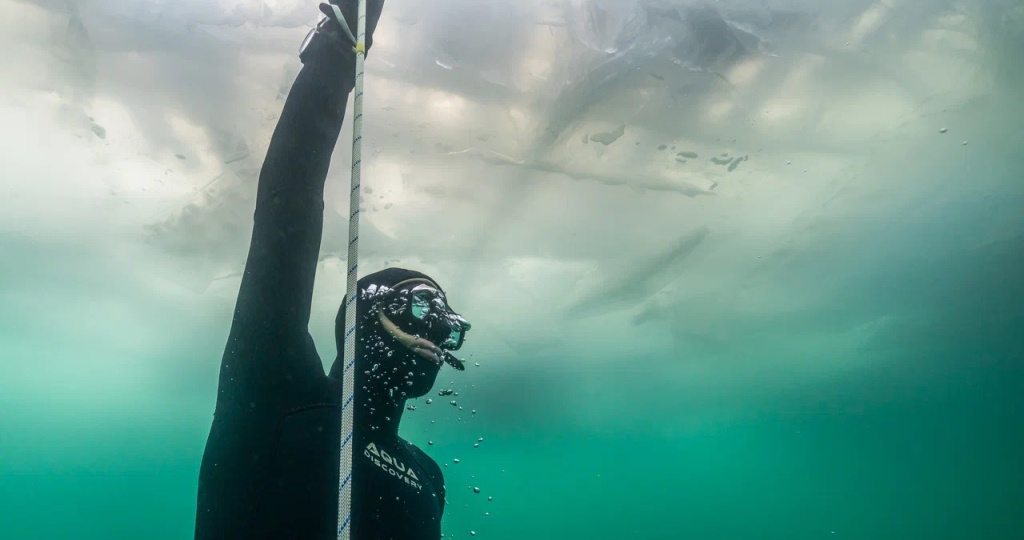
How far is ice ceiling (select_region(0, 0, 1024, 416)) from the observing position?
7.53 m

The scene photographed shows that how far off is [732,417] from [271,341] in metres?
42.8

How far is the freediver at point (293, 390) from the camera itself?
1620 mm

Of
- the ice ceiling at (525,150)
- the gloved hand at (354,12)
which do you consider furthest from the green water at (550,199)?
the gloved hand at (354,12)

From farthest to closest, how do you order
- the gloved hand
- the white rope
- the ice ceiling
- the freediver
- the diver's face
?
1. the ice ceiling
2. the diver's face
3. the gloved hand
4. the freediver
5. the white rope

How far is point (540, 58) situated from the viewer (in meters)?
8.13

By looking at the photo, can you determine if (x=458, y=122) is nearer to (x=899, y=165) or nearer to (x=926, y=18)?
(x=926, y=18)

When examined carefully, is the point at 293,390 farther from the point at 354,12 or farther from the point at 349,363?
the point at 354,12

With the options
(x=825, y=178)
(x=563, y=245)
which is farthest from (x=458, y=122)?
(x=825, y=178)

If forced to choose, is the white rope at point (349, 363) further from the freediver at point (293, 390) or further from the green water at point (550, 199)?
the green water at point (550, 199)

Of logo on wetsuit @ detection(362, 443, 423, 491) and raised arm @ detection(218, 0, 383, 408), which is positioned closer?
raised arm @ detection(218, 0, 383, 408)

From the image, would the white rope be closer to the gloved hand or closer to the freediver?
the freediver

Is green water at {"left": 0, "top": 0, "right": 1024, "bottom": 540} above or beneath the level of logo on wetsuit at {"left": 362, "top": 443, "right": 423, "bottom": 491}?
above

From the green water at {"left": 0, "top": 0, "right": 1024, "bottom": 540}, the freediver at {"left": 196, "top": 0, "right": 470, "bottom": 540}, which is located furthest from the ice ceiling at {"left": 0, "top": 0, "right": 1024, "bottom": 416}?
the freediver at {"left": 196, "top": 0, "right": 470, "bottom": 540}

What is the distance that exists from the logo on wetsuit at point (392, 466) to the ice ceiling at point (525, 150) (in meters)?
5.45
